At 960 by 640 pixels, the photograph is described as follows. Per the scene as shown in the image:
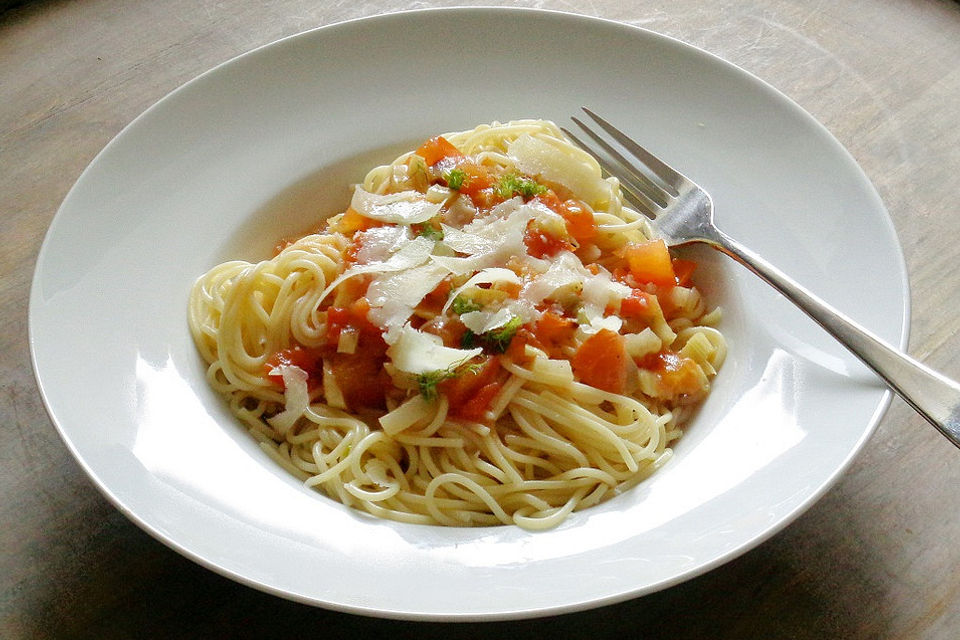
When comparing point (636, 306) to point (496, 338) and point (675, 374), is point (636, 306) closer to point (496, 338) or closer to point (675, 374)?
point (675, 374)

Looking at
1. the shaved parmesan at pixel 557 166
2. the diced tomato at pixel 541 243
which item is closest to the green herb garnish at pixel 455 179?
the shaved parmesan at pixel 557 166

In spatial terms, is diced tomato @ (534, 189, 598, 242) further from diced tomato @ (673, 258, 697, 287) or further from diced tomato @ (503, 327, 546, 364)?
diced tomato @ (503, 327, 546, 364)

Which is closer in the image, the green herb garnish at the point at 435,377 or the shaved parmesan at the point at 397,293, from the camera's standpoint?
the green herb garnish at the point at 435,377

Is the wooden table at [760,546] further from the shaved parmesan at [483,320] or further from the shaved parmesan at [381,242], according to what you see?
the shaved parmesan at [381,242]

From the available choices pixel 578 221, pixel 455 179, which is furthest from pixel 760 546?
pixel 455 179

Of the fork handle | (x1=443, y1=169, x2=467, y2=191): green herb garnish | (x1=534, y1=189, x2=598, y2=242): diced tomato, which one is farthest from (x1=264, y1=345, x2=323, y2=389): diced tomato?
the fork handle

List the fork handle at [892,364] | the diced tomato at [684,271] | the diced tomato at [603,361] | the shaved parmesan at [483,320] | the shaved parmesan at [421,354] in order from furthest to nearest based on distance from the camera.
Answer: the diced tomato at [684,271], the diced tomato at [603,361], the shaved parmesan at [483,320], the shaved parmesan at [421,354], the fork handle at [892,364]

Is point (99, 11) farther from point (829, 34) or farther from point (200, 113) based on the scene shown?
point (829, 34)

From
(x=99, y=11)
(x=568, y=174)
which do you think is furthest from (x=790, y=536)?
(x=99, y=11)

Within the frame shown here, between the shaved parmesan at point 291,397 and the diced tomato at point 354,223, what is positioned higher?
the diced tomato at point 354,223
